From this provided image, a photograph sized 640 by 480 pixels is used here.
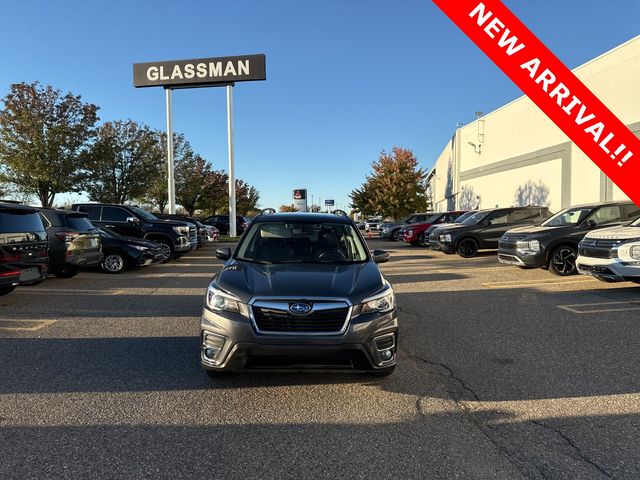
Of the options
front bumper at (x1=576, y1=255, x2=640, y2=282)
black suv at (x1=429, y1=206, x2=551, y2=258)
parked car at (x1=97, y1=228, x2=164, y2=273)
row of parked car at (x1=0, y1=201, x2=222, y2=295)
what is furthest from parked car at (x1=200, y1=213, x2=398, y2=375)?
black suv at (x1=429, y1=206, x2=551, y2=258)

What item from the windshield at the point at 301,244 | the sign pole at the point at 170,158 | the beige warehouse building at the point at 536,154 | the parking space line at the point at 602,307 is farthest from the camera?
the sign pole at the point at 170,158

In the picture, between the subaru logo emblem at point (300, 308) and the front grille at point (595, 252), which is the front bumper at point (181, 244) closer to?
the front grille at point (595, 252)

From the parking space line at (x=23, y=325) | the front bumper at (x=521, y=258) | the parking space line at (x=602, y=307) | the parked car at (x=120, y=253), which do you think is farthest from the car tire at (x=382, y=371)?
the parked car at (x=120, y=253)

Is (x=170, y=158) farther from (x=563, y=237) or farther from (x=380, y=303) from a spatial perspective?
(x=380, y=303)

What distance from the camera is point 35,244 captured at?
7.59 meters

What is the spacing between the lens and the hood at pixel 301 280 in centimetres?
374

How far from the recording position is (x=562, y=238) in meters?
10.5

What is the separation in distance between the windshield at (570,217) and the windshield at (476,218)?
162 inches

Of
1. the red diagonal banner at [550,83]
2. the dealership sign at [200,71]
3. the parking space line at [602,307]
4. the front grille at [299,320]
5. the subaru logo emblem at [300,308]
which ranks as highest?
the dealership sign at [200,71]

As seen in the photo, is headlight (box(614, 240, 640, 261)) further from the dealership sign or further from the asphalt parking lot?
the dealership sign

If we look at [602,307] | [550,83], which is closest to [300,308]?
[602,307]

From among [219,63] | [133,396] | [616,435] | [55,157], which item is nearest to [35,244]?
[133,396]

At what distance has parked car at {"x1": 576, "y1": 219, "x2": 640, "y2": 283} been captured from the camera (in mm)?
7645

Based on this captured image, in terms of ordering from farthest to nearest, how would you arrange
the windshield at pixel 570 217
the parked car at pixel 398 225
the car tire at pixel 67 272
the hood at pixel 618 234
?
the parked car at pixel 398 225, the windshield at pixel 570 217, the car tire at pixel 67 272, the hood at pixel 618 234
